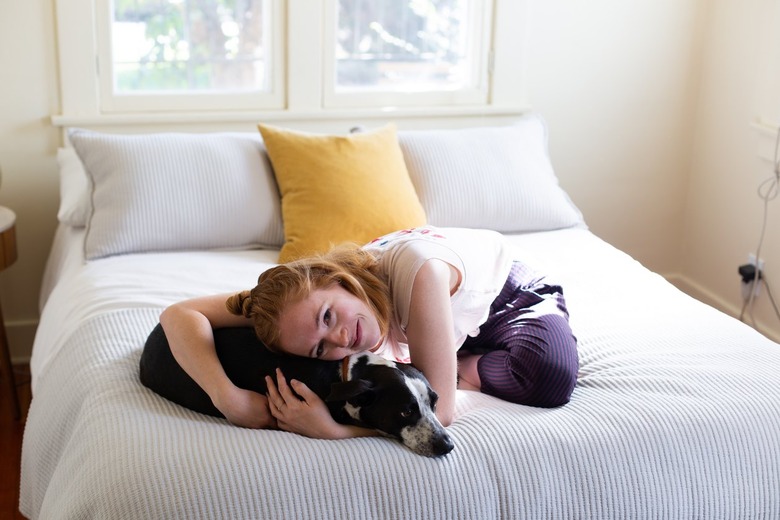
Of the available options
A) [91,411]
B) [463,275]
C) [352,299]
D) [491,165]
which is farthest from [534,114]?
[91,411]

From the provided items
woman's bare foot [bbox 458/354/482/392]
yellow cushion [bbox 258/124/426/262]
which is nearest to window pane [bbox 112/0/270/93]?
yellow cushion [bbox 258/124/426/262]

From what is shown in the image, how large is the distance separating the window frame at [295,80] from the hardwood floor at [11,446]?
801 millimetres

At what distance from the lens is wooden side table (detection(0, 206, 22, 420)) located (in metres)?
2.60

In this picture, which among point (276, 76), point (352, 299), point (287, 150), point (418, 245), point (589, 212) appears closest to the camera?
point (352, 299)

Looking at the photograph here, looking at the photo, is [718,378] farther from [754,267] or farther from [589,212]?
[589,212]

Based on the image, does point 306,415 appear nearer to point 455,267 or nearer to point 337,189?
point 455,267

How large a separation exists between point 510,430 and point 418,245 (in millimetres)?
378

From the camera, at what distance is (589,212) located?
11.4 ft

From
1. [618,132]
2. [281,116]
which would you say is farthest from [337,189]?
[618,132]

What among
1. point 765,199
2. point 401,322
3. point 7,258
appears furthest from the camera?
point 765,199

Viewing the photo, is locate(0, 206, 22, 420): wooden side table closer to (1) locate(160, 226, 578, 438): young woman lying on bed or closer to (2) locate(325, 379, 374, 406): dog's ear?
(1) locate(160, 226, 578, 438): young woman lying on bed

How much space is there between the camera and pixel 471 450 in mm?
1581

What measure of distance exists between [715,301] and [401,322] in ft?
6.66

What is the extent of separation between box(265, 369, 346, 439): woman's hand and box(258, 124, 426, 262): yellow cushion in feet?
2.88
